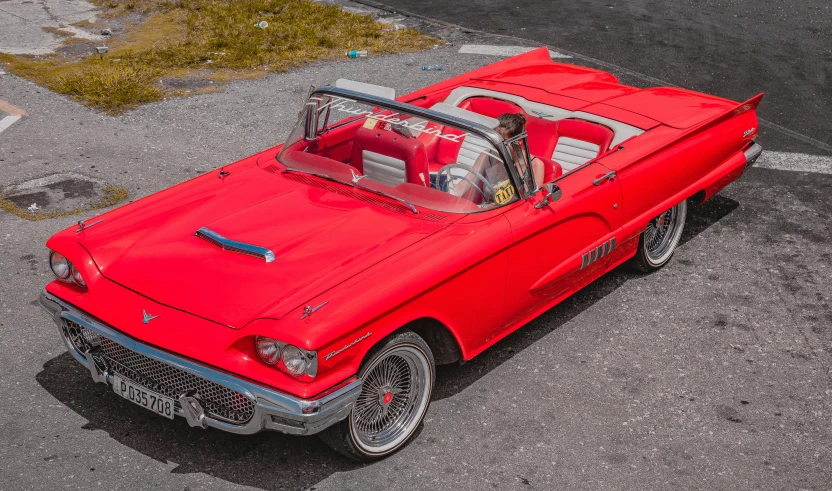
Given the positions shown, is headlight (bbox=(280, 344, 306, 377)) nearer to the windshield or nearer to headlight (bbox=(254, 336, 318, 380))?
headlight (bbox=(254, 336, 318, 380))

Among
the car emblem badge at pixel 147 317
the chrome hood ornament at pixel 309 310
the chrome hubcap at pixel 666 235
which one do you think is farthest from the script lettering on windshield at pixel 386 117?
the car emblem badge at pixel 147 317

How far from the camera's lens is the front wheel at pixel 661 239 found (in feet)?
20.7

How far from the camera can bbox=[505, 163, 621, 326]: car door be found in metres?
5.05

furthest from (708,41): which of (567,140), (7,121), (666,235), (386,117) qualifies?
(7,121)

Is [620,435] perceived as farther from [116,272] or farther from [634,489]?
[116,272]

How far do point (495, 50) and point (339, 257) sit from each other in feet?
22.8

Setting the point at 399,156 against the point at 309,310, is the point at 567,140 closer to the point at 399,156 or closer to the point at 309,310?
the point at 399,156

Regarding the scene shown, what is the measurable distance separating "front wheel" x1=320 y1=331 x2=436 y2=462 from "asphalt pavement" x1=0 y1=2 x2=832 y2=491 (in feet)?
0.36

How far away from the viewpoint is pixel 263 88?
9.71 m

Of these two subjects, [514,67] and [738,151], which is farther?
[514,67]

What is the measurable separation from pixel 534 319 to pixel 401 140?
1.50 metres

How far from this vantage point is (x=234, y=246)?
4.60 meters

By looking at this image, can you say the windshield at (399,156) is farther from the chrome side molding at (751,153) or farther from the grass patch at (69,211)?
the chrome side molding at (751,153)

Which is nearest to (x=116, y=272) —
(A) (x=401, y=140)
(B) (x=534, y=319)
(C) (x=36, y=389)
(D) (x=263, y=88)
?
(C) (x=36, y=389)
